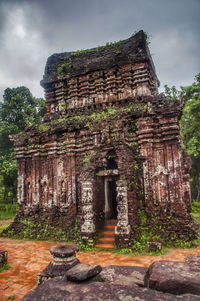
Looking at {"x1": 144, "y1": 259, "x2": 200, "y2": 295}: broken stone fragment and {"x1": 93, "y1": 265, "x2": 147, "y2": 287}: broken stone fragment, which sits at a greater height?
{"x1": 144, "y1": 259, "x2": 200, "y2": 295}: broken stone fragment

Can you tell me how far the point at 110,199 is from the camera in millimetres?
11750

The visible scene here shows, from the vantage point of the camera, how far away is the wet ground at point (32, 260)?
4.97 m

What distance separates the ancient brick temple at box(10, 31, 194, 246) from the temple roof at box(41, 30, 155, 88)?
54 mm

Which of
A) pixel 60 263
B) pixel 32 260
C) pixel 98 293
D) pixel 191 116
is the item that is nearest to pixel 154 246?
pixel 60 263

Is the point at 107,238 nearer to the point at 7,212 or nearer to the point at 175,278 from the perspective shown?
the point at 175,278

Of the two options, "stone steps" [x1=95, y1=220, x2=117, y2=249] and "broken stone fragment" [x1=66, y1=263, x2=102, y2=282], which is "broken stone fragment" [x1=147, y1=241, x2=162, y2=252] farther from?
"broken stone fragment" [x1=66, y1=263, x2=102, y2=282]

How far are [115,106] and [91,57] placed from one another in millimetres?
3537

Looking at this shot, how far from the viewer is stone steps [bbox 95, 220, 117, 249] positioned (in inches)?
305

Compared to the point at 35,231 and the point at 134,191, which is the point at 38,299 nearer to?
the point at 134,191

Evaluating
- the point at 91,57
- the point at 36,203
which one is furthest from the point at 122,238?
the point at 91,57

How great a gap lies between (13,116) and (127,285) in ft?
69.3

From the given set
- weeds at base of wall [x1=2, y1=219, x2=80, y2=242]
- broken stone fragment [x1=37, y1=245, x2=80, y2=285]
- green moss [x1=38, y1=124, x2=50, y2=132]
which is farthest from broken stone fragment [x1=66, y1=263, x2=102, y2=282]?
green moss [x1=38, y1=124, x2=50, y2=132]

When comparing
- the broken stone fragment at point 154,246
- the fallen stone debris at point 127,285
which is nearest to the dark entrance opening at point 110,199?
the broken stone fragment at point 154,246

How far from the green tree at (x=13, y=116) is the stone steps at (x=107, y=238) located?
1296 cm
